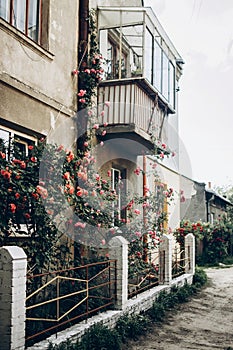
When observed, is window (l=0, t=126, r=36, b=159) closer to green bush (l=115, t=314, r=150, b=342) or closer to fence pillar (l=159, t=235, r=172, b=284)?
green bush (l=115, t=314, r=150, b=342)

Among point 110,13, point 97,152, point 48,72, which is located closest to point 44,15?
point 48,72

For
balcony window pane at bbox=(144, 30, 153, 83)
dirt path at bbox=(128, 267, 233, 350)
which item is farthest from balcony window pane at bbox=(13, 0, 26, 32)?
dirt path at bbox=(128, 267, 233, 350)

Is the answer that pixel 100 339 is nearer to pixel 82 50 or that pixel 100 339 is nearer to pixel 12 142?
pixel 12 142

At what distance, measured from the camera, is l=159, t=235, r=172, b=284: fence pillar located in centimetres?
990

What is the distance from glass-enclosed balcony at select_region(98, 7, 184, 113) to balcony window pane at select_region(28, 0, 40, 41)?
2.15 m

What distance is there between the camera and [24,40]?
7.62 metres

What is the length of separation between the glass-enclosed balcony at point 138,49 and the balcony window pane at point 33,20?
215 cm

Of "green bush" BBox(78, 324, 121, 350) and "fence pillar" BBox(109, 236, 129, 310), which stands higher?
"fence pillar" BBox(109, 236, 129, 310)

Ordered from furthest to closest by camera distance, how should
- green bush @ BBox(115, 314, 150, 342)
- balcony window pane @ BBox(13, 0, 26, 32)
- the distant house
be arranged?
1. the distant house
2. balcony window pane @ BBox(13, 0, 26, 32)
3. green bush @ BBox(115, 314, 150, 342)

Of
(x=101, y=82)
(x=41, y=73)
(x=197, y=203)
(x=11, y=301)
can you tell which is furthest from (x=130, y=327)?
(x=197, y=203)

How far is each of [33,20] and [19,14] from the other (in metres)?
0.49

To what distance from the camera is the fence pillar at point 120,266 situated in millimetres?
7289

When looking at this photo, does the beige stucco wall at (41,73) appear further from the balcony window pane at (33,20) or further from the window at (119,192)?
the window at (119,192)

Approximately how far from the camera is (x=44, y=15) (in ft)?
27.7
